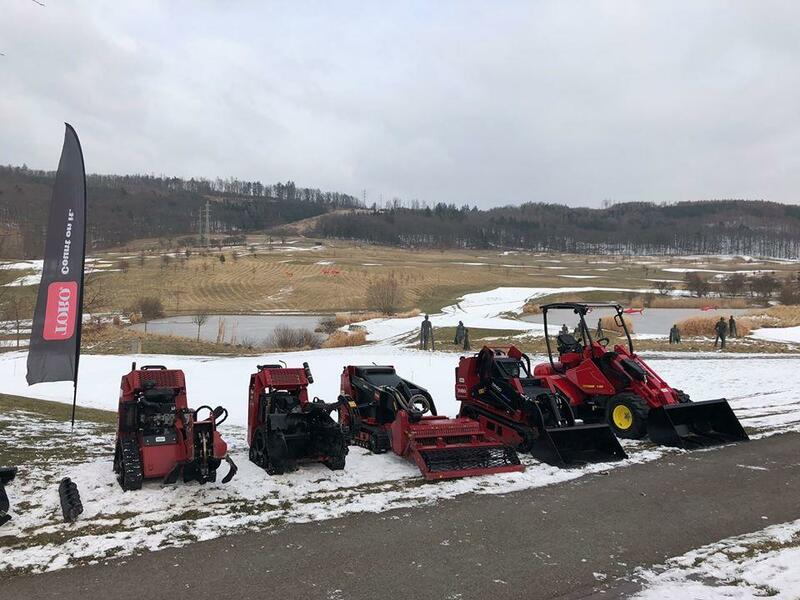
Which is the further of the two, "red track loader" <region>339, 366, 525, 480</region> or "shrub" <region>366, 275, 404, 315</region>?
"shrub" <region>366, 275, 404, 315</region>

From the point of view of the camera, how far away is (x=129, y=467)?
6543 millimetres

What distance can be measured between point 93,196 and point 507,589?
19942cm

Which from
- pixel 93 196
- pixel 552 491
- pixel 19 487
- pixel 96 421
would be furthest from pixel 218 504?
pixel 93 196

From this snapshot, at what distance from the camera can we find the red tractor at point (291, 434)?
7426 mm

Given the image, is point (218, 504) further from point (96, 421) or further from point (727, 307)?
point (727, 307)

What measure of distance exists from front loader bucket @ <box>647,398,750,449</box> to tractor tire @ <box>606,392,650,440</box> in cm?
13

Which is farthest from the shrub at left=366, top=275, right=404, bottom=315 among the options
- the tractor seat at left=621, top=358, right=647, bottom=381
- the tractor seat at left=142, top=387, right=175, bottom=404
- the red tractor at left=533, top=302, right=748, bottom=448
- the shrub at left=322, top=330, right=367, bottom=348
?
the tractor seat at left=142, top=387, right=175, bottom=404

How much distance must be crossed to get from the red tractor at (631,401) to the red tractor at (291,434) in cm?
405

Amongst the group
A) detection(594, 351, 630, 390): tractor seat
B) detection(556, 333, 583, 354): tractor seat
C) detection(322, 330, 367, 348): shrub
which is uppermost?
detection(556, 333, 583, 354): tractor seat

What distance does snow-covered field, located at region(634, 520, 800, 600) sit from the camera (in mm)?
4602

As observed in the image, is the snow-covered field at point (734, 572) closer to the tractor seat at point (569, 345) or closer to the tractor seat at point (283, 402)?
the tractor seat at point (283, 402)

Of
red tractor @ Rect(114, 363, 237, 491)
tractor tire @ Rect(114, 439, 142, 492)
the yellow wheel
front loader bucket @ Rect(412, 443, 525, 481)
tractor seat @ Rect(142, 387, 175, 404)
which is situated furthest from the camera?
the yellow wheel

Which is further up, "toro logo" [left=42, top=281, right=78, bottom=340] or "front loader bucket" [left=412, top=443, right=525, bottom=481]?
"toro logo" [left=42, top=281, right=78, bottom=340]

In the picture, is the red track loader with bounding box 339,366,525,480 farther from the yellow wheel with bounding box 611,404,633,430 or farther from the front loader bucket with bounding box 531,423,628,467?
the yellow wheel with bounding box 611,404,633,430
